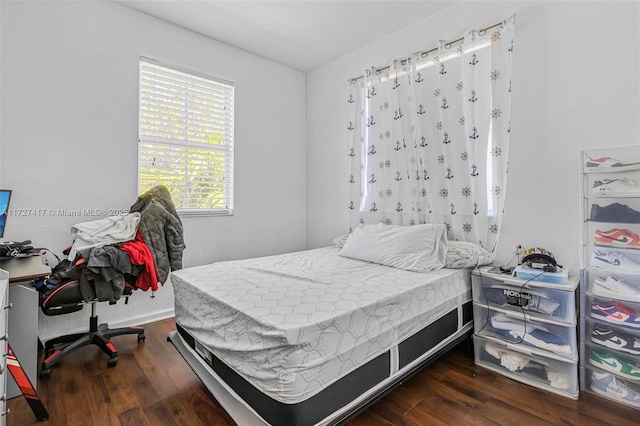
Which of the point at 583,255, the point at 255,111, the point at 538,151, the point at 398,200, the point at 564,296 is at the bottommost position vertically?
the point at 564,296

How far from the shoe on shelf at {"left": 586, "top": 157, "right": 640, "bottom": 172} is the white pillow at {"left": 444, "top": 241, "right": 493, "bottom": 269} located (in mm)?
848

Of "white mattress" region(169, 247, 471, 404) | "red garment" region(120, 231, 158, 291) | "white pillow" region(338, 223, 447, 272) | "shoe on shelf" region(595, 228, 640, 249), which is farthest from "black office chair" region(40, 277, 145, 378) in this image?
"shoe on shelf" region(595, 228, 640, 249)

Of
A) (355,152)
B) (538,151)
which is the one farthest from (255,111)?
(538,151)

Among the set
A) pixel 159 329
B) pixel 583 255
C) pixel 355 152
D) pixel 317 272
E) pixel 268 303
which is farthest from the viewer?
pixel 355 152

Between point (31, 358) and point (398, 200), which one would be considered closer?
point (31, 358)

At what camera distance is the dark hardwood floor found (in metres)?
1.63

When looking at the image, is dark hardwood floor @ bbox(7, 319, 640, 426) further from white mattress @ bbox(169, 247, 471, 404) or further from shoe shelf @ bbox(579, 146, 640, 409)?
white mattress @ bbox(169, 247, 471, 404)

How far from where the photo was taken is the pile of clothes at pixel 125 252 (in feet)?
6.69

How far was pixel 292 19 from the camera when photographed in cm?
292

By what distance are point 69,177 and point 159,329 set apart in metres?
1.47

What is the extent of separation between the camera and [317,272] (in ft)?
7.42

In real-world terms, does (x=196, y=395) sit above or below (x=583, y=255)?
below

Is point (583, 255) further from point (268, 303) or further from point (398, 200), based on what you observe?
point (268, 303)

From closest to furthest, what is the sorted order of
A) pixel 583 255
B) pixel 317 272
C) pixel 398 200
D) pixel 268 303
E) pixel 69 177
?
pixel 268 303 < pixel 583 255 < pixel 317 272 < pixel 69 177 < pixel 398 200
